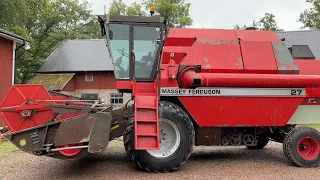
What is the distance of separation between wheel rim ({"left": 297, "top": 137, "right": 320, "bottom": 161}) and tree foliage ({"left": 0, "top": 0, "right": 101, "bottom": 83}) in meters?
24.5

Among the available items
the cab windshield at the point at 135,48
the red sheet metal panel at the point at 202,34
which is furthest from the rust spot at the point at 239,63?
the cab windshield at the point at 135,48

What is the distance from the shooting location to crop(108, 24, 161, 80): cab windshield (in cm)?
734

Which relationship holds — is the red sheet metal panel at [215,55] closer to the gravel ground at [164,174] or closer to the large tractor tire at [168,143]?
the large tractor tire at [168,143]

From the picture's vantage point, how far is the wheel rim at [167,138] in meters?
6.80

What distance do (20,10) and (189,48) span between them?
22.1m

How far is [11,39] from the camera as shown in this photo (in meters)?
18.0

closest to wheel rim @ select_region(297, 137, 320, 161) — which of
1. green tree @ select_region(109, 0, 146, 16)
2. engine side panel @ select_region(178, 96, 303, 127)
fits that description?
engine side panel @ select_region(178, 96, 303, 127)

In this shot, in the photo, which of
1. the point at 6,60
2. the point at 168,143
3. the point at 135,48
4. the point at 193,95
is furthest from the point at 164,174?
the point at 6,60

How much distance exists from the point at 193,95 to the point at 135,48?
1508mm

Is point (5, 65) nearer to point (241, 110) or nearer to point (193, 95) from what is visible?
point (193, 95)

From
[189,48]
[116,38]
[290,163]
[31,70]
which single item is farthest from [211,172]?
[31,70]

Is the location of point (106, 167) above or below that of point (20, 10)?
below

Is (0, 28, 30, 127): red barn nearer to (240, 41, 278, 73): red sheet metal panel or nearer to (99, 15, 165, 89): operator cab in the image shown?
(99, 15, 165, 89): operator cab

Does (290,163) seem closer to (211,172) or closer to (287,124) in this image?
(287,124)
